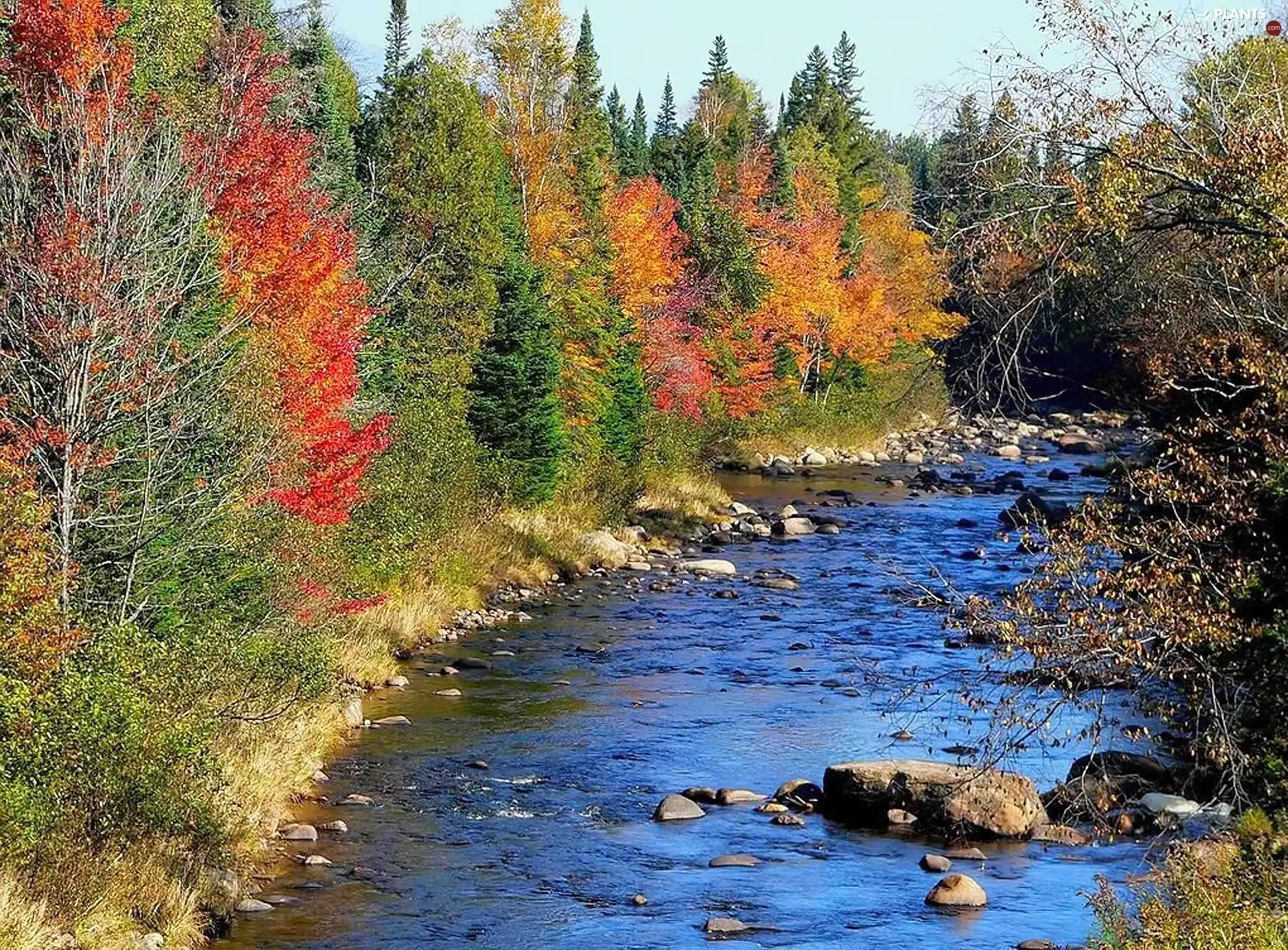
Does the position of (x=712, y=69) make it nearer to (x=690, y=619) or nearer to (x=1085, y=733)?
(x=690, y=619)

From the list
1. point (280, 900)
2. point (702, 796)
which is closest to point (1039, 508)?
point (702, 796)

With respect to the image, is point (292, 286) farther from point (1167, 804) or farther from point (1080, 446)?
Result: point (1080, 446)

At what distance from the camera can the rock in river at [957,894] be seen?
719 inches

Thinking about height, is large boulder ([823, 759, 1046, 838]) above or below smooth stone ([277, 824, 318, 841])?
above

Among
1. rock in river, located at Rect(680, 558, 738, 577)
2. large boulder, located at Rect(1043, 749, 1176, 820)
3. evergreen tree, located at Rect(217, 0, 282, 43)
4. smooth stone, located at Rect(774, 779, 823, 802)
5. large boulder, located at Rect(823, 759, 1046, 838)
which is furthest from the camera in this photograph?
evergreen tree, located at Rect(217, 0, 282, 43)

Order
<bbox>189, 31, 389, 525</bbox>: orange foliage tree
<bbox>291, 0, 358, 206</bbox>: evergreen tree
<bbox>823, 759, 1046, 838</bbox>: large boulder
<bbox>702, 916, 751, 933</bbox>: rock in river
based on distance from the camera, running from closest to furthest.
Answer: <bbox>702, 916, 751, 933</bbox>: rock in river
<bbox>823, 759, 1046, 838</bbox>: large boulder
<bbox>189, 31, 389, 525</bbox>: orange foliage tree
<bbox>291, 0, 358, 206</bbox>: evergreen tree

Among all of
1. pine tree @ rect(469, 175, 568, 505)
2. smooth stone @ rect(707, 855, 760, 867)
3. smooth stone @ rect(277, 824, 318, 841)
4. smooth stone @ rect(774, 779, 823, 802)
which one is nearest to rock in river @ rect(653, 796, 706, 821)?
smooth stone @ rect(774, 779, 823, 802)

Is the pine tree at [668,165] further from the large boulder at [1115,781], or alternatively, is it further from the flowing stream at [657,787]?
the large boulder at [1115,781]

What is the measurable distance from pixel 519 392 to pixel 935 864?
24.3 metres

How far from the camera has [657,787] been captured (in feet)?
75.8

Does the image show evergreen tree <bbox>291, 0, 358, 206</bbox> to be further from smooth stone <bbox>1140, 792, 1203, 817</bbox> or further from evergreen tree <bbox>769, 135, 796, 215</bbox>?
smooth stone <bbox>1140, 792, 1203, 817</bbox>

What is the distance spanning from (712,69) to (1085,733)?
10213 cm

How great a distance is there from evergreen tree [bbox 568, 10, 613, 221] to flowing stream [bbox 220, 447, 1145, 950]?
71.7 ft

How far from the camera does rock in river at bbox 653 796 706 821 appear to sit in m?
21.5
